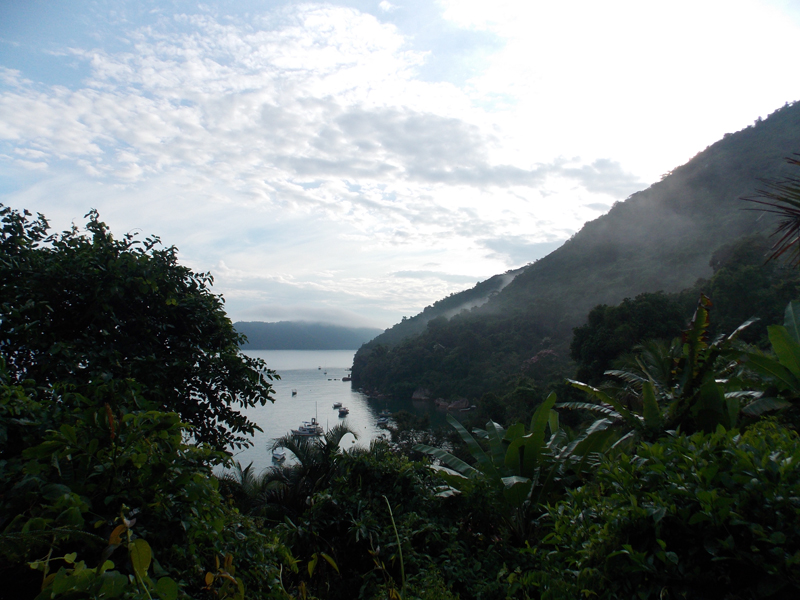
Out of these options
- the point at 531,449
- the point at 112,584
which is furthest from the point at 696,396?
the point at 112,584

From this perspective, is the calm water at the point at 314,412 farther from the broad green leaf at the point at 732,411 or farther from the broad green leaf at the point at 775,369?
the broad green leaf at the point at 775,369

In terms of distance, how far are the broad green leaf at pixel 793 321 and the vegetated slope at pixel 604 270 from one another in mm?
36842

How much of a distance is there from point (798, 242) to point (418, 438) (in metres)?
20.0

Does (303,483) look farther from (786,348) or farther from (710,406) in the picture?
(786,348)

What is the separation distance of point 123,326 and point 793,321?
345 inches

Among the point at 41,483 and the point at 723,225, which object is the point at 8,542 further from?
the point at 723,225

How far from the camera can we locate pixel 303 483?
7.83m

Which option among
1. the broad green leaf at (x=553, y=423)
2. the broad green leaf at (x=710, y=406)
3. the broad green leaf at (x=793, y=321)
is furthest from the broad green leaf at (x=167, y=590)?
the broad green leaf at (x=793, y=321)

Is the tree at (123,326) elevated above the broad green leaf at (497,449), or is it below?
above

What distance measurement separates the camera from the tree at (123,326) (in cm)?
425

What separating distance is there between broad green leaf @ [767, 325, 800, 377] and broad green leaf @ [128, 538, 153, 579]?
20.0ft

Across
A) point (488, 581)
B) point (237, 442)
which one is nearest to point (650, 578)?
point (488, 581)

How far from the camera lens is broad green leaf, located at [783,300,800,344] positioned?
19.9 ft

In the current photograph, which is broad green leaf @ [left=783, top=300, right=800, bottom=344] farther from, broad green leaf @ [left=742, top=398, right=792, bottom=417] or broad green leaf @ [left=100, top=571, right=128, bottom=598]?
broad green leaf @ [left=100, top=571, right=128, bottom=598]
